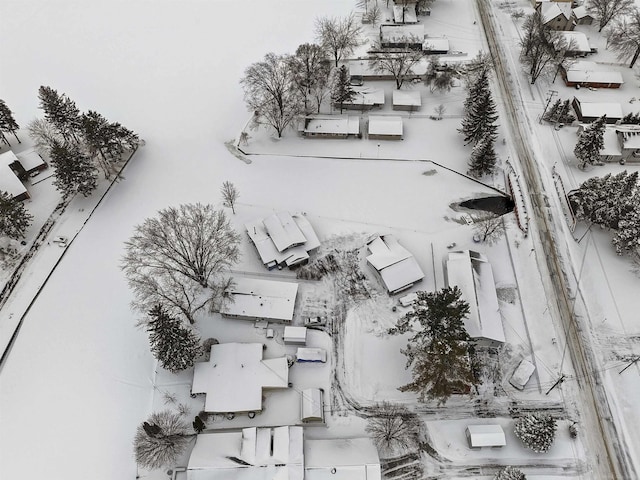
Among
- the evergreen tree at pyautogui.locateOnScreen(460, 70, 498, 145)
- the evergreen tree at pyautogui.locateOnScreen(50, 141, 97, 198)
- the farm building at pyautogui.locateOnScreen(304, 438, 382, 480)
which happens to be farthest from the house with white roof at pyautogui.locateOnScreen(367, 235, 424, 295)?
the evergreen tree at pyautogui.locateOnScreen(50, 141, 97, 198)

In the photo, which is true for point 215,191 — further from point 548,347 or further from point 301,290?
point 548,347

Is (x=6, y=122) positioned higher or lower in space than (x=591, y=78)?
lower

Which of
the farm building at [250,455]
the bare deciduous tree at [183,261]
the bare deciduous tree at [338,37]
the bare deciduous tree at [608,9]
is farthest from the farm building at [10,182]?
the bare deciduous tree at [608,9]

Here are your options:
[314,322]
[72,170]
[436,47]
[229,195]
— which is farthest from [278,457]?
[436,47]

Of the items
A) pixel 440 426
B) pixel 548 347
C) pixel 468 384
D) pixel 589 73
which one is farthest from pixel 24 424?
pixel 589 73

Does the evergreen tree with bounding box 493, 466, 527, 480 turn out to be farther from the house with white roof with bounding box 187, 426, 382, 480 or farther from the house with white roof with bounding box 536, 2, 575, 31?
the house with white roof with bounding box 536, 2, 575, 31

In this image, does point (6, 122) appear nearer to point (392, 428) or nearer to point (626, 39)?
point (392, 428)

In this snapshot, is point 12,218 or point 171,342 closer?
point 171,342
